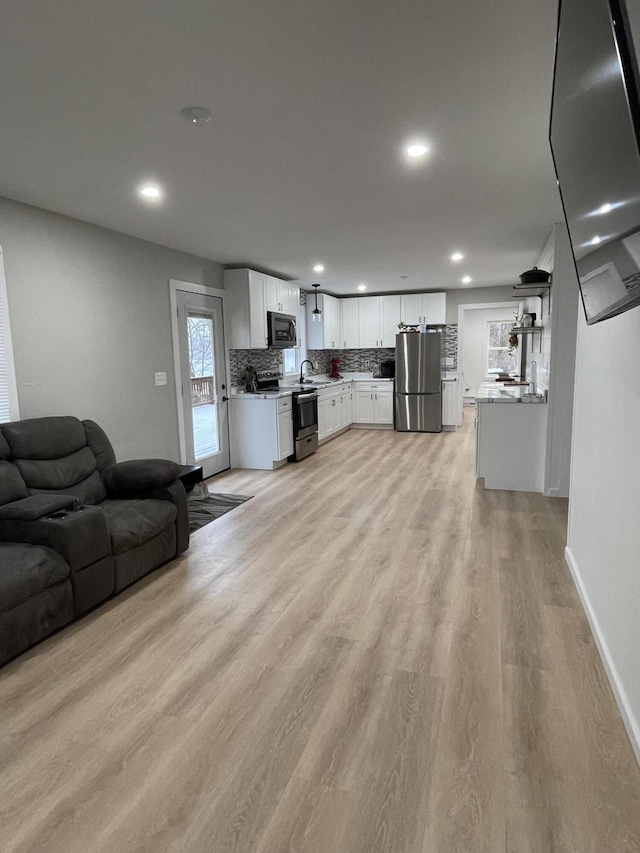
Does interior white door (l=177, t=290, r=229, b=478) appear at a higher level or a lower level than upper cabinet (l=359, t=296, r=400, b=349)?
lower

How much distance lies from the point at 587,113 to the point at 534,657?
2.09 meters

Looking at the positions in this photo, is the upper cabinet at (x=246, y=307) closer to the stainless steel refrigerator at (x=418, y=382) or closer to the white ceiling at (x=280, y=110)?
the white ceiling at (x=280, y=110)

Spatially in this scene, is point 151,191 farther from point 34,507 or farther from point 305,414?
point 305,414

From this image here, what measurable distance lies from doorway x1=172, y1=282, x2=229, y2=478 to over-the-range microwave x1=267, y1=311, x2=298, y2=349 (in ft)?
2.17

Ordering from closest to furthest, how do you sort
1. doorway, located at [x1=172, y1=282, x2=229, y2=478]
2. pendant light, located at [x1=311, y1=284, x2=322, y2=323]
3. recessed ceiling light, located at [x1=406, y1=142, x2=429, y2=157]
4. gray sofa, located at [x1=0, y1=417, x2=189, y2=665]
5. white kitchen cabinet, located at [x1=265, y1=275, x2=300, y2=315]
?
gray sofa, located at [x1=0, y1=417, x2=189, y2=665], recessed ceiling light, located at [x1=406, y1=142, x2=429, y2=157], doorway, located at [x1=172, y1=282, x2=229, y2=478], white kitchen cabinet, located at [x1=265, y1=275, x2=300, y2=315], pendant light, located at [x1=311, y1=284, x2=322, y2=323]

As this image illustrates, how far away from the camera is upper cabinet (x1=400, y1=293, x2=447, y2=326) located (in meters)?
8.44

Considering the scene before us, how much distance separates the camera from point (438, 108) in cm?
220

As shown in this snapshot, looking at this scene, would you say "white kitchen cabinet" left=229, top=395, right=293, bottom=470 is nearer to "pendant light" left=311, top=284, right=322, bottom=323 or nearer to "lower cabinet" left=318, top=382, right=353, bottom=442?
"lower cabinet" left=318, top=382, right=353, bottom=442

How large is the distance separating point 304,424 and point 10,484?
405cm

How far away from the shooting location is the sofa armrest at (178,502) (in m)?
3.42

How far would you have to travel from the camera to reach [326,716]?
6.41 feet

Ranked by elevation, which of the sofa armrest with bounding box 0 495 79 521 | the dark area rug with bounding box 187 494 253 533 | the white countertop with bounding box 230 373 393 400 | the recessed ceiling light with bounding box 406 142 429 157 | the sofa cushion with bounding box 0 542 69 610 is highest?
the recessed ceiling light with bounding box 406 142 429 157

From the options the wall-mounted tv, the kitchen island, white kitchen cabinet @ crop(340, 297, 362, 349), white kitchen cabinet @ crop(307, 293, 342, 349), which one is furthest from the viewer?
white kitchen cabinet @ crop(340, 297, 362, 349)

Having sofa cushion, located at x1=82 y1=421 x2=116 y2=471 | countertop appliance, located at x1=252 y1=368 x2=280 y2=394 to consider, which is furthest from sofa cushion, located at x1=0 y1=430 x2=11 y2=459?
countertop appliance, located at x1=252 y1=368 x2=280 y2=394
